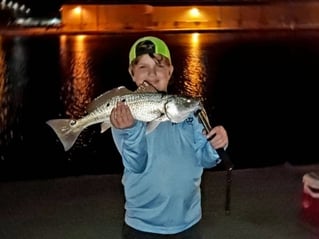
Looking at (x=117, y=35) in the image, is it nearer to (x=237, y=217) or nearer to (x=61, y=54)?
(x=61, y=54)

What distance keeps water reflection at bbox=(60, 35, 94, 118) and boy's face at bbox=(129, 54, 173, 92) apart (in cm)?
822

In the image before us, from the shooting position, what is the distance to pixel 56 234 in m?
5.36

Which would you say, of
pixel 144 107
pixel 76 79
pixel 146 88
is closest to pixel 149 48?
pixel 146 88

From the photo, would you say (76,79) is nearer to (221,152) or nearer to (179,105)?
(221,152)

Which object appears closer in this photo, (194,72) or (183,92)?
(183,92)

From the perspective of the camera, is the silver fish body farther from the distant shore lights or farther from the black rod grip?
the distant shore lights

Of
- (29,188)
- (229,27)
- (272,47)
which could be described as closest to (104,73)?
(272,47)

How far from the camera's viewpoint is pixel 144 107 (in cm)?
276

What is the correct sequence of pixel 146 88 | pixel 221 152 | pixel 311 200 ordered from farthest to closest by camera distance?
pixel 311 200 → pixel 221 152 → pixel 146 88

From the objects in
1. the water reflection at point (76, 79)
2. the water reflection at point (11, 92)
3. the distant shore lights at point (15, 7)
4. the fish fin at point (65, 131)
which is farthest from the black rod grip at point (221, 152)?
the distant shore lights at point (15, 7)

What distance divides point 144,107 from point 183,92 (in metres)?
6.38

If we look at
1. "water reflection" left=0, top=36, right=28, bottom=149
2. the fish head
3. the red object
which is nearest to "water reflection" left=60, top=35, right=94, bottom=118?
"water reflection" left=0, top=36, right=28, bottom=149

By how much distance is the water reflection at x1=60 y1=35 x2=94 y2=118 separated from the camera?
52.3 feet

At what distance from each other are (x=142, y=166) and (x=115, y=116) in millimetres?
295
